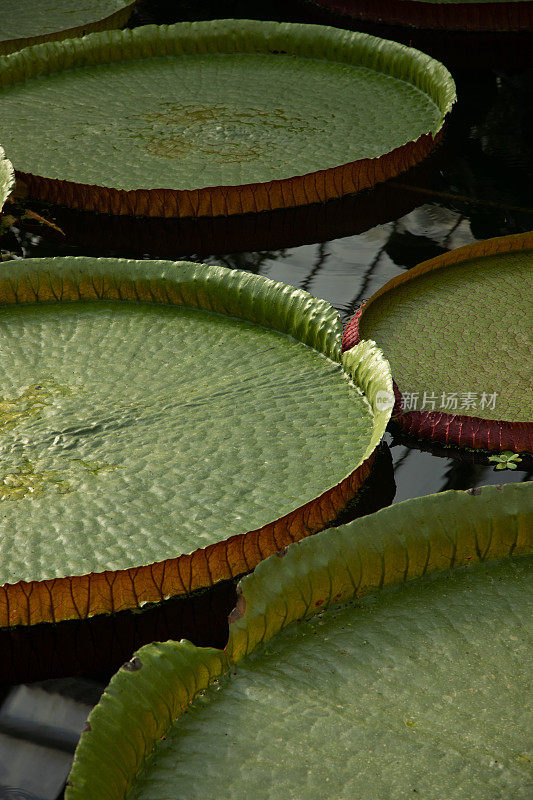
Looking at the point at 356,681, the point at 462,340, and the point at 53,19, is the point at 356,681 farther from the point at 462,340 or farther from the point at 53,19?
the point at 53,19

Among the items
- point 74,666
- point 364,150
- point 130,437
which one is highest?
point 364,150

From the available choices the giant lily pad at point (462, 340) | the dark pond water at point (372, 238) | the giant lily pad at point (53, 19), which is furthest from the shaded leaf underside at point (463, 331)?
the giant lily pad at point (53, 19)

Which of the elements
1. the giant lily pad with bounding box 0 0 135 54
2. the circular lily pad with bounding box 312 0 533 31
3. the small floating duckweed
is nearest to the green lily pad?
the small floating duckweed

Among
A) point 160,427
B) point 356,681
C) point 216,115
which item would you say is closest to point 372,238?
point 216,115

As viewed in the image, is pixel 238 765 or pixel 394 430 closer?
pixel 238 765

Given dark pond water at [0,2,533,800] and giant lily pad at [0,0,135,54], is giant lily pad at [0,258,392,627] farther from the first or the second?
giant lily pad at [0,0,135,54]

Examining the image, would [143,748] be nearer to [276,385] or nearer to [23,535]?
[23,535]

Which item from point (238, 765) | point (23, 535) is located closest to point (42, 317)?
point (23, 535)
